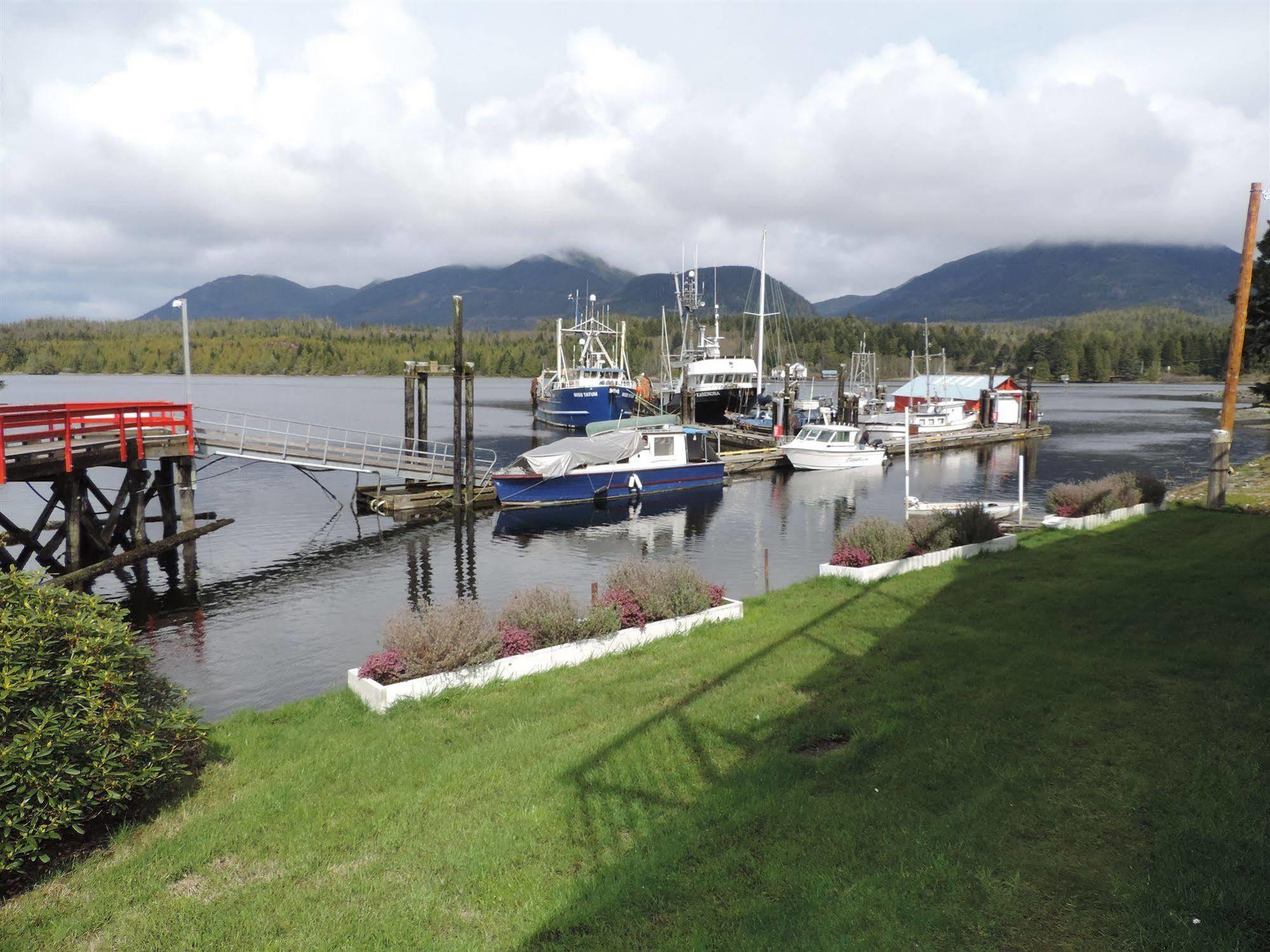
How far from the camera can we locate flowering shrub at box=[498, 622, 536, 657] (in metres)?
11.3

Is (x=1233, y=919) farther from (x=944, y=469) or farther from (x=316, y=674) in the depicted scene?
(x=944, y=469)

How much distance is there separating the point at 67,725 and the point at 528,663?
5837 mm

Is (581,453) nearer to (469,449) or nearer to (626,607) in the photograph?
(469,449)

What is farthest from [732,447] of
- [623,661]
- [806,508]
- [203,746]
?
[203,746]

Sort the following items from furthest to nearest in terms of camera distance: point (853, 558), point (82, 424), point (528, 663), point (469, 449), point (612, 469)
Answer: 1. point (612, 469)
2. point (469, 449)
3. point (82, 424)
4. point (853, 558)
5. point (528, 663)

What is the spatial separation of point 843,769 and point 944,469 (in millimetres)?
49851

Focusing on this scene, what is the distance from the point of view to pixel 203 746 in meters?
8.36

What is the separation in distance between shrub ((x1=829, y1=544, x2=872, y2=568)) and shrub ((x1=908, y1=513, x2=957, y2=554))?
135 cm

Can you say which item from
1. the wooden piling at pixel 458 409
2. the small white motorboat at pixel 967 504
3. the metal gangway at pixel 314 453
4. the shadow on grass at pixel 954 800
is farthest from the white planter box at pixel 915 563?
the wooden piling at pixel 458 409

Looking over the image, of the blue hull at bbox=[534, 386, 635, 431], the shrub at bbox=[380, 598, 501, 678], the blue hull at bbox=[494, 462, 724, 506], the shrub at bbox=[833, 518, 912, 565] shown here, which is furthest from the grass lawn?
the blue hull at bbox=[534, 386, 635, 431]

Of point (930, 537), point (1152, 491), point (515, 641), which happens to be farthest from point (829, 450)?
point (515, 641)

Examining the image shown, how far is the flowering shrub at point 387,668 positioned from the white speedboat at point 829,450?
41.8m

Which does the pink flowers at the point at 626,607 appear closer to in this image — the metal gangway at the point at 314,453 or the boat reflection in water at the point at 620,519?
the boat reflection in water at the point at 620,519

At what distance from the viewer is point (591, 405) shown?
70.3 m
